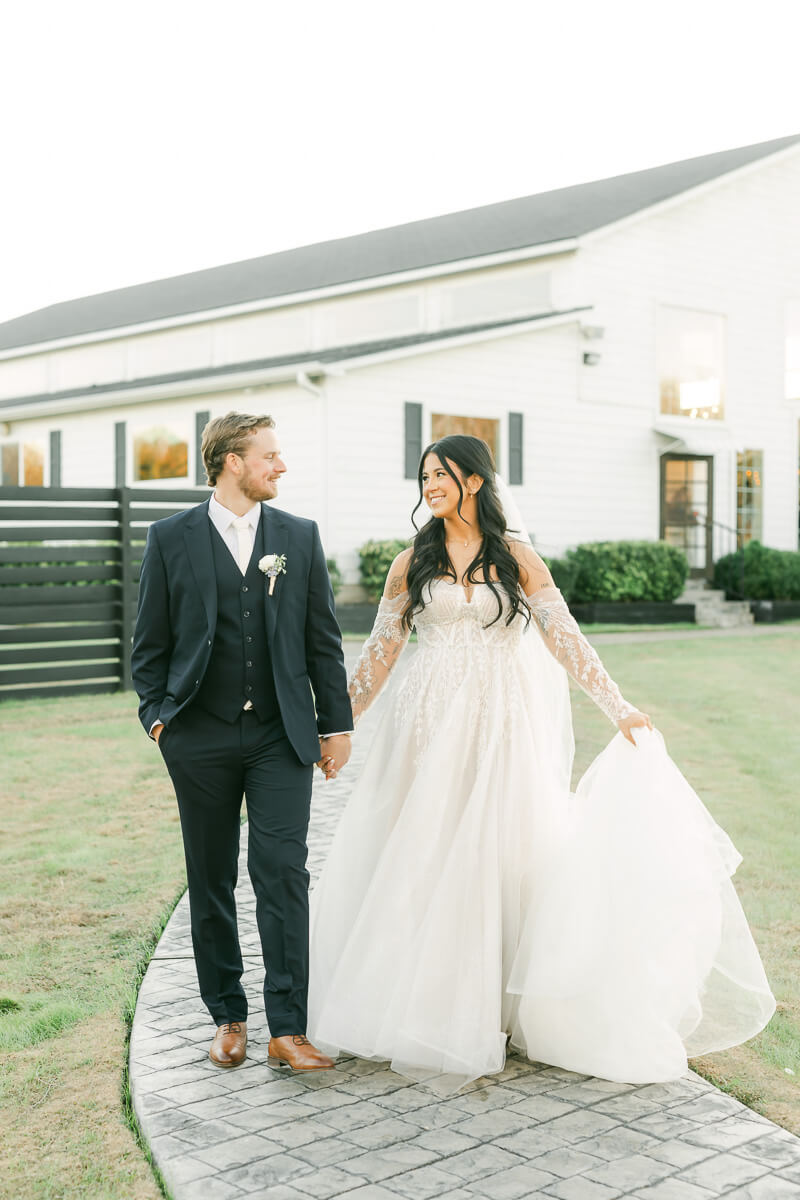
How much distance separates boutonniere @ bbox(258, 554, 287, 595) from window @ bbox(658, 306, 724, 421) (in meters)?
21.0

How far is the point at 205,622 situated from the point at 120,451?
71.4ft

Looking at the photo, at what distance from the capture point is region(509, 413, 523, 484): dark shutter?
21547 millimetres

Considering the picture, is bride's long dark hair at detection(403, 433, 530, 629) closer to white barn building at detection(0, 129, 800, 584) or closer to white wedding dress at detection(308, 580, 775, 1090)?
white wedding dress at detection(308, 580, 775, 1090)

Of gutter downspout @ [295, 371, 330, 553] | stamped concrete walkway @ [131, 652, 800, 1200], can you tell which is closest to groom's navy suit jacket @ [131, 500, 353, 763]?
stamped concrete walkway @ [131, 652, 800, 1200]

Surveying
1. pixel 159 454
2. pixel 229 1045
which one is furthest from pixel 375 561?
pixel 229 1045

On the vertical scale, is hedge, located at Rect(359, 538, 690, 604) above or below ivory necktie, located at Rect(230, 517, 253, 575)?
below

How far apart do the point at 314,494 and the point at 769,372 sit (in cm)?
1110

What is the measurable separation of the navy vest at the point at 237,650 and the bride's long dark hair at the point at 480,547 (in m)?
0.67

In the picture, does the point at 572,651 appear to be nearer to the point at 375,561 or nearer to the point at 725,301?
the point at 375,561


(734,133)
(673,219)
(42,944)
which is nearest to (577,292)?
(673,219)

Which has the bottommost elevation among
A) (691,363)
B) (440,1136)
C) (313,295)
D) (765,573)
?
(440,1136)

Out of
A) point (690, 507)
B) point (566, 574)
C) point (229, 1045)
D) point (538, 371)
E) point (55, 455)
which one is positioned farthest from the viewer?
point (55, 455)

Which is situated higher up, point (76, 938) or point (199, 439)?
point (199, 439)

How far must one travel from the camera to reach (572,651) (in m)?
4.20
